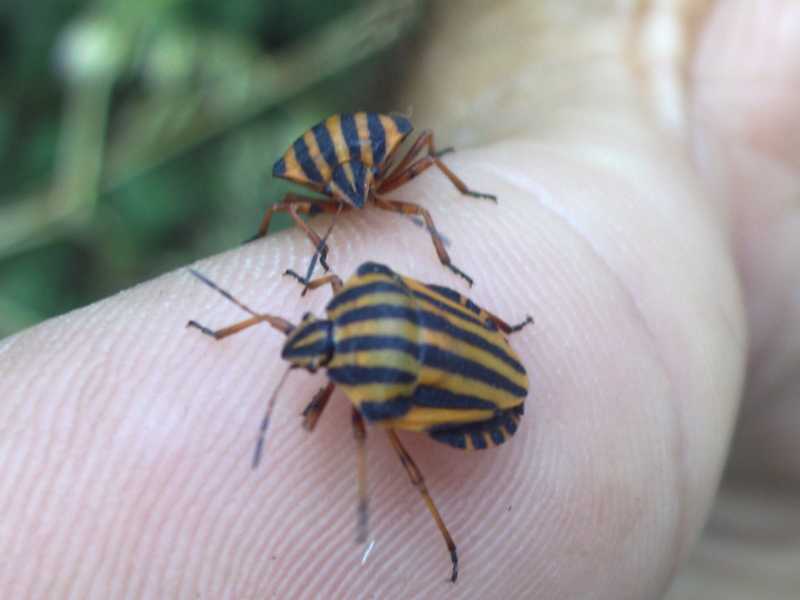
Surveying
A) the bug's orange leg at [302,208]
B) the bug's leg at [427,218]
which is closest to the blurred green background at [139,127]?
the bug's orange leg at [302,208]

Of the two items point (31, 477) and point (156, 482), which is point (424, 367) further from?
point (31, 477)

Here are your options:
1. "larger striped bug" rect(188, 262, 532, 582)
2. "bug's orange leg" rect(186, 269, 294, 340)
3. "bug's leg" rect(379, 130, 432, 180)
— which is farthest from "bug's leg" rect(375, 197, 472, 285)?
"bug's orange leg" rect(186, 269, 294, 340)

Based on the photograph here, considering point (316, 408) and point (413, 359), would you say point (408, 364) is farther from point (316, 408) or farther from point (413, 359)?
point (316, 408)

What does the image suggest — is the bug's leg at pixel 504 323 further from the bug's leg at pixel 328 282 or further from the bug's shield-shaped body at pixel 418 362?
the bug's leg at pixel 328 282

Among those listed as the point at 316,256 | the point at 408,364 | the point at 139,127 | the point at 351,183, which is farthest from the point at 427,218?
the point at 139,127

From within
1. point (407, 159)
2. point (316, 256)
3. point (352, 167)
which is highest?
point (407, 159)

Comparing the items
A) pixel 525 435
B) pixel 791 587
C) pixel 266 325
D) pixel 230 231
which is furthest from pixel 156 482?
pixel 791 587

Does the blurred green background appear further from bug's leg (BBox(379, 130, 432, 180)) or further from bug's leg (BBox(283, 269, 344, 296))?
bug's leg (BBox(283, 269, 344, 296))
